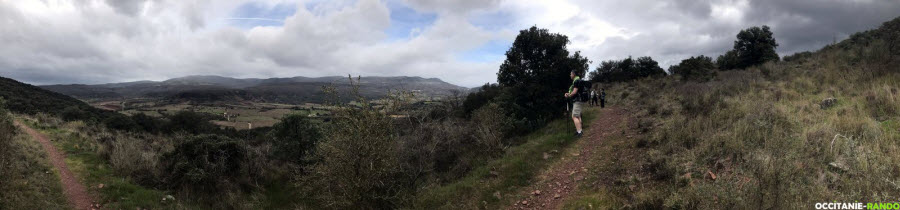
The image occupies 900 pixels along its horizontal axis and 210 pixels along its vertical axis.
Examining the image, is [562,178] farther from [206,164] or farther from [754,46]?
[754,46]

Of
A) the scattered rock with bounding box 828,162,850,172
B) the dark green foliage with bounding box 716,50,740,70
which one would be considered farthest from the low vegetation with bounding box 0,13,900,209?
the dark green foliage with bounding box 716,50,740,70

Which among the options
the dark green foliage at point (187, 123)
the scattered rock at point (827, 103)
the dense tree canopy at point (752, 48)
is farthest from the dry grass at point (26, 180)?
the dense tree canopy at point (752, 48)

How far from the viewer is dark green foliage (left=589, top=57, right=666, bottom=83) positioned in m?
41.5

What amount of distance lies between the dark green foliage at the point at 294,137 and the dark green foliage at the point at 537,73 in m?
8.69

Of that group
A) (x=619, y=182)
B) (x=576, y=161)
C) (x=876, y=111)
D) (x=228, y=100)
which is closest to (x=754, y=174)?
(x=619, y=182)

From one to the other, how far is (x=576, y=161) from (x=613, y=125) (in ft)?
13.5

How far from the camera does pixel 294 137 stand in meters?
15.5

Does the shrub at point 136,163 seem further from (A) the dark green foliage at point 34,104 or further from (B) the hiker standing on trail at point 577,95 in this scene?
(A) the dark green foliage at point 34,104

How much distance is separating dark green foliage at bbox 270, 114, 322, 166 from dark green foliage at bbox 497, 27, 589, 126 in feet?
28.5

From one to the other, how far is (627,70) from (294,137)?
40.8 meters

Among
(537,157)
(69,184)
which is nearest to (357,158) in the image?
(537,157)

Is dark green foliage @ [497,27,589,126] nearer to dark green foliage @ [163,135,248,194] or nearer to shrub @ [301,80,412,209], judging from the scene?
shrub @ [301,80,412,209]

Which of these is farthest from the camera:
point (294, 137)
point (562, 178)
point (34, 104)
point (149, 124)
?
point (149, 124)

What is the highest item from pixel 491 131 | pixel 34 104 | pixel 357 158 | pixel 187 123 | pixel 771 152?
pixel 771 152
